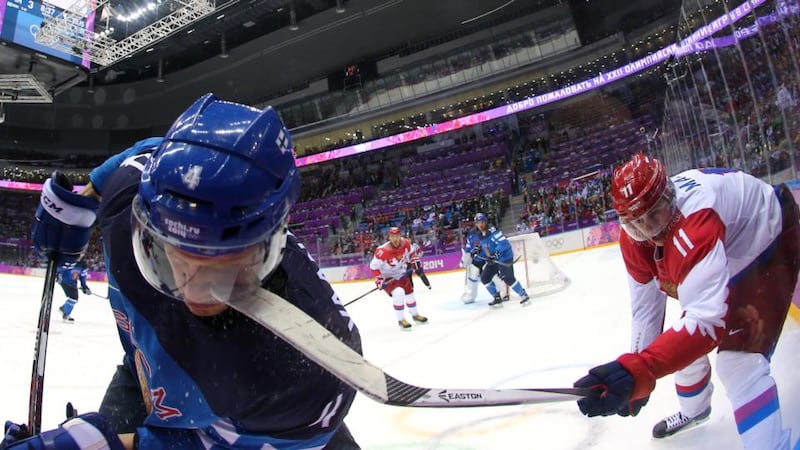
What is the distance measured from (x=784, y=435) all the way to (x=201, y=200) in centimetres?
186

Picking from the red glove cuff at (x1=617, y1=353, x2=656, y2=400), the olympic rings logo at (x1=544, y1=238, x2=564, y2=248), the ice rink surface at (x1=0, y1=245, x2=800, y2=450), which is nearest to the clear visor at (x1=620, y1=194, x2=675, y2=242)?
the red glove cuff at (x1=617, y1=353, x2=656, y2=400)

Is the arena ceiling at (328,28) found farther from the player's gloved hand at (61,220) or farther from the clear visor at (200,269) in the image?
the clear visor at (200,269)

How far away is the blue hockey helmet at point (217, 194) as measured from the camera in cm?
81

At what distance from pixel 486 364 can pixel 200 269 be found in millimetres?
3412

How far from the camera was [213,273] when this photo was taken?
2.84ft

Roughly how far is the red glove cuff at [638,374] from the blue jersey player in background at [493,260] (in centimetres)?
511

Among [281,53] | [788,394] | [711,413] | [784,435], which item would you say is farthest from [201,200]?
[281,53]

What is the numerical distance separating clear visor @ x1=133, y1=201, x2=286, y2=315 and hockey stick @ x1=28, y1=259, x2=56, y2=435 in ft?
1.90

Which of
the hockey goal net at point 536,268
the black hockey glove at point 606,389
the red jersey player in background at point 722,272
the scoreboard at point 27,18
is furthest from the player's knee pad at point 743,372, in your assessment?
the scoreboard at point 27,18

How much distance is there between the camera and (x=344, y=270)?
41.2 ft

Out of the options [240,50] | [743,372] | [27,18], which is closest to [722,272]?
[743,372]

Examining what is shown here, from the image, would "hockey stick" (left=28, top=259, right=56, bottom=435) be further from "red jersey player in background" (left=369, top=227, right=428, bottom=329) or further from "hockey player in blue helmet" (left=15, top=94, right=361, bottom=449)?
"red jersey player in background" (left=369, top=227, right=428, bottom=329)

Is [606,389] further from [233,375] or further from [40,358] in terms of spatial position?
[40,358]

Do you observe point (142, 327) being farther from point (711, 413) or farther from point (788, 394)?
point (711, 413)
